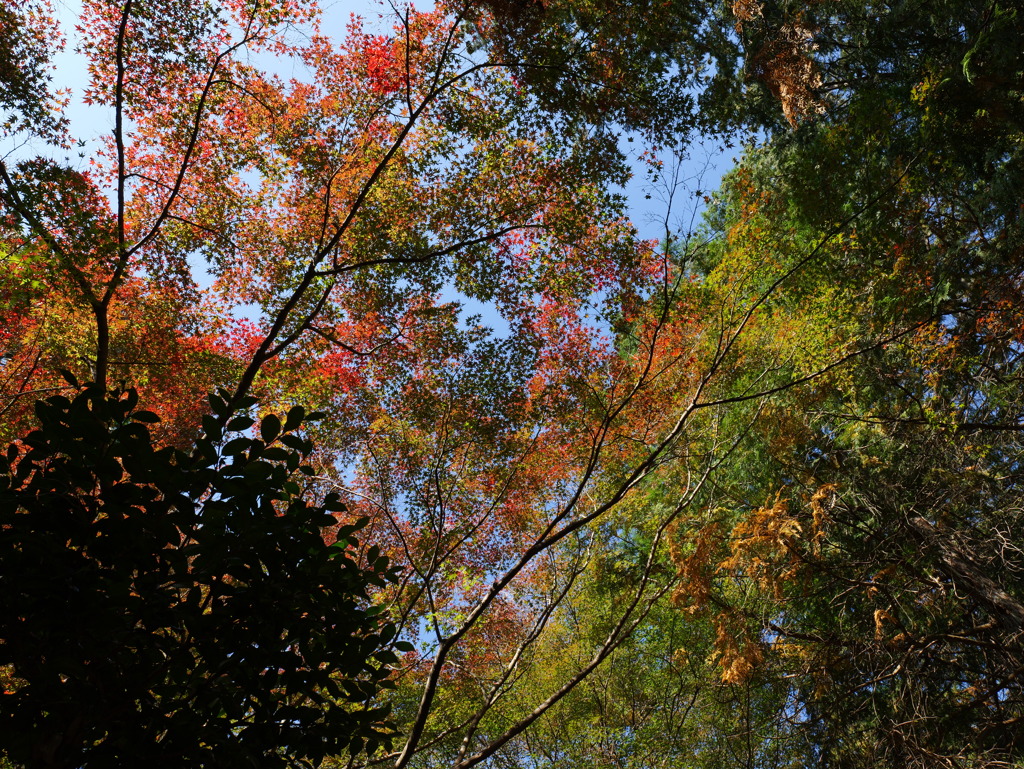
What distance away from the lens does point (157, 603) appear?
1894 mm

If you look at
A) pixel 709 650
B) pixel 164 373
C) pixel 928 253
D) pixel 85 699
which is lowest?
pixel 85 699

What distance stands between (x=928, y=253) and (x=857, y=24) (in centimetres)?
503

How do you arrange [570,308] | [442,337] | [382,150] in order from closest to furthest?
[382,150], [442,337], [570,308]

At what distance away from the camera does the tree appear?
179 centimetres

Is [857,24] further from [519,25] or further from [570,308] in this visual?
[519,25]

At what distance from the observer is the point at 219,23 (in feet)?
20.2

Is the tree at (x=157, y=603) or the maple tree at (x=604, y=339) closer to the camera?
Result: the tree at (x=157, y=603)

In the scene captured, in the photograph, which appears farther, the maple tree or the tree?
the maple tree

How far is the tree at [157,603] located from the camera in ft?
5.89

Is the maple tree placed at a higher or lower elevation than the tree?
higher

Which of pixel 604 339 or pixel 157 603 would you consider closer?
pixel 157 603

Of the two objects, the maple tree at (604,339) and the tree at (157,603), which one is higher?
the maple tree at (604,339)

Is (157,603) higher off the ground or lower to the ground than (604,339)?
lower

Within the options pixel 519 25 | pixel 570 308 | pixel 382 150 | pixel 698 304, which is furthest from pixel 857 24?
pixel 382 150
